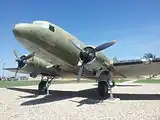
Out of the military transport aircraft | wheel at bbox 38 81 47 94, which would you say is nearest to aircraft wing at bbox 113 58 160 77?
the military transport aircraft

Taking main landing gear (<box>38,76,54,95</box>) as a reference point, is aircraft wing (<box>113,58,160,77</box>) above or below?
above

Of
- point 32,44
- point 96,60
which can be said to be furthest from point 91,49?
point 32,44

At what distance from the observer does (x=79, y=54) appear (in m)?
14.2

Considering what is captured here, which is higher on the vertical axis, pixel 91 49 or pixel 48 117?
pixel 91 49

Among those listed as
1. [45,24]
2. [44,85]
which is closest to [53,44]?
[45,24]

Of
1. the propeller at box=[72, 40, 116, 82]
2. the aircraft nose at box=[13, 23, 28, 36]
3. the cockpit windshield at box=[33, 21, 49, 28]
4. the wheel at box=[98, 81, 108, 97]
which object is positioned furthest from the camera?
the wheel at box=[98, 81, 108, 97]

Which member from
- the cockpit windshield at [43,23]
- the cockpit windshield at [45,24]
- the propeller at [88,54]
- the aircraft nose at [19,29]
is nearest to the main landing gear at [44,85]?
the propeller at [88,54]

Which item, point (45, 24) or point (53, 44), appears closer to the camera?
point (45, 24)

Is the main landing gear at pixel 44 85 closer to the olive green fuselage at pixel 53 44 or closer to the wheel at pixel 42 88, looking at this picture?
the wheel at pixel 42 88

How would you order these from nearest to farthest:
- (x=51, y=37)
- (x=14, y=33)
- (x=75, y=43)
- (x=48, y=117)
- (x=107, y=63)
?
(x=48, y=117), (x=14, y=33), (x=51, y=37), (x=75, y=43), (x=107, y=63)

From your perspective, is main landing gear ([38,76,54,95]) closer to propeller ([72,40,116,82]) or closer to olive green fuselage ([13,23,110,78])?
olive green fuselage ([13,23,110,78])

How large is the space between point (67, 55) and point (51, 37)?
5.53ft

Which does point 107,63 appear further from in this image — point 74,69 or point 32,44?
point 32,44

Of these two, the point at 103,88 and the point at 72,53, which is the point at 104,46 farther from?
the point at 103,88
